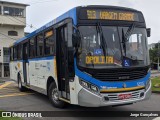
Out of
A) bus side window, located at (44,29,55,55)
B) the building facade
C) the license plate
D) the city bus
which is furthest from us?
the building facade

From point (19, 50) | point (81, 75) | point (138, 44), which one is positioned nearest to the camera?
point (81, 75)

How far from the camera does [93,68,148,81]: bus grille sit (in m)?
8.35

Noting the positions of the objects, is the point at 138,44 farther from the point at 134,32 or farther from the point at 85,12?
the point at 85,12

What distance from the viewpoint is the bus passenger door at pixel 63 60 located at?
30.8 ft

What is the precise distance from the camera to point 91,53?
843 centimetres

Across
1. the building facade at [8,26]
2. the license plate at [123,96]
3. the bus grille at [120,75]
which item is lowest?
the license plate at [123,96]

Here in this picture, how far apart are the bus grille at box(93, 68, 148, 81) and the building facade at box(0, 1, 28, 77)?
49.3 m

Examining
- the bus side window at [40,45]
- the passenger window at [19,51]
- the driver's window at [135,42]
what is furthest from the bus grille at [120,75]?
the passenger window at [19,51]

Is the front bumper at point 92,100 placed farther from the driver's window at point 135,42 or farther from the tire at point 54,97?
the tire at point 54,97

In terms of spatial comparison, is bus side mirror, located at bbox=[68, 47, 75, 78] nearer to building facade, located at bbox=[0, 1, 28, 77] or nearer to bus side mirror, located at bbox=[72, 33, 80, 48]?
bus side mirror, located at bbox=[72, 33, 80, 48]

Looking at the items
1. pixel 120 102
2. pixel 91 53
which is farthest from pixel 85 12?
pixel 120 102

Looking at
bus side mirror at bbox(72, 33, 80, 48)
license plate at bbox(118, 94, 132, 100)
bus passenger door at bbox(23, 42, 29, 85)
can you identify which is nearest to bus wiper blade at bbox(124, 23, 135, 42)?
bus side mirror at bbox(72, 33, 80, 48)

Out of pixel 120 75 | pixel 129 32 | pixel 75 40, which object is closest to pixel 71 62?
pixel 75 40

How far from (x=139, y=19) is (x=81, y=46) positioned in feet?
7.59
